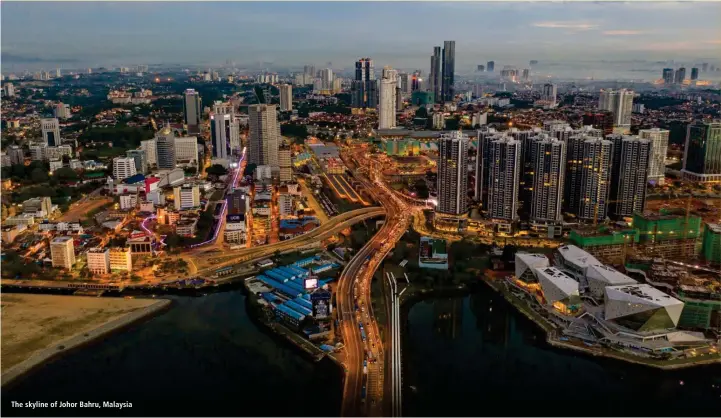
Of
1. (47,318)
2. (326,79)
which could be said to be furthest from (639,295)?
(326,79)

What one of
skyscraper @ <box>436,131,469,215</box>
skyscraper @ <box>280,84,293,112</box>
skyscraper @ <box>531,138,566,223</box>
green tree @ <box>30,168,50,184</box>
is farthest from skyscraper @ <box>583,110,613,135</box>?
green tree @ <box>30,168,50,184</box>

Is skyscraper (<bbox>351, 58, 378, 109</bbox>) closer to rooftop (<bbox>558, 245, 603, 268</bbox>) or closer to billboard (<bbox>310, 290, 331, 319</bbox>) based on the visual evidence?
rooftop (<bbox>558, 245, 603, 268</bbox>)

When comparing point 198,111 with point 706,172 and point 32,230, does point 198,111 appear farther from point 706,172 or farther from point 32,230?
point 706,172

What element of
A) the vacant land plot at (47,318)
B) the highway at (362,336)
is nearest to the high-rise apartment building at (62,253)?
the vacant land plot at (47,318)

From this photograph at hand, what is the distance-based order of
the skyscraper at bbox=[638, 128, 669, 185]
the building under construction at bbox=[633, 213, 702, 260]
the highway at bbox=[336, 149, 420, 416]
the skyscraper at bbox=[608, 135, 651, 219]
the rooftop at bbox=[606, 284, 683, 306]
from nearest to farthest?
the highway at bbox=[336, 149, 420, 416]
the rooftop at bbox=[606, 284, 683, 306]
the building under construction at bbox=[633, 213, 702, 260]
the skyscraper at bbox=[608, 135, 651, 219]
the skyscraper at bbox=[638, 128, 669, 185]

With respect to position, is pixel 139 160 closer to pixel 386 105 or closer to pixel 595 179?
pixel 386 105

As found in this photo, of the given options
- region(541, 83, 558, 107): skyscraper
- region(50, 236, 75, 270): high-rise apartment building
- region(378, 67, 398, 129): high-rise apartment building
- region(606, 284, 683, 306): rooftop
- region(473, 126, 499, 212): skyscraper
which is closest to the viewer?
region(606, 284, 683, 306): rooftop
